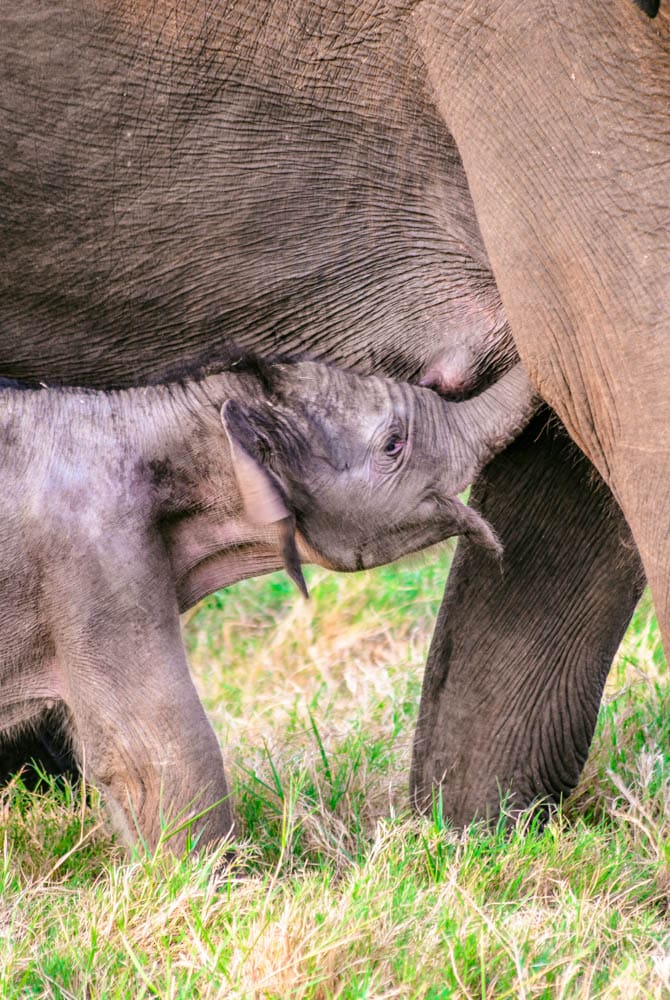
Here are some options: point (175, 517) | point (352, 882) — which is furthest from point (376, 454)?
point (352, 882)

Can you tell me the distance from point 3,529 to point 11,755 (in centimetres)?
91

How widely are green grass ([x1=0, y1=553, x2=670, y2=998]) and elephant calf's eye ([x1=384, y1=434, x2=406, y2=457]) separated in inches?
11.5

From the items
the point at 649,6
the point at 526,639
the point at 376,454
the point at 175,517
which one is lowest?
the point at 526,639

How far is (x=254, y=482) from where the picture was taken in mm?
3014

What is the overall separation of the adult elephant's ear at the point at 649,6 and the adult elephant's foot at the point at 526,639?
3.79 feet

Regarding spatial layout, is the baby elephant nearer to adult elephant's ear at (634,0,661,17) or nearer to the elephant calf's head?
the elephant calf's head

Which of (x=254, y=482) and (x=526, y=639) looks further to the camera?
(x=526, y=639)

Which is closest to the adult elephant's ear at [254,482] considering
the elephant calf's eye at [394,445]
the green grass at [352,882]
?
the elephant calf's eye at [394,445]

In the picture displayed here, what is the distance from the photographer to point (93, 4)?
3055 millimetres

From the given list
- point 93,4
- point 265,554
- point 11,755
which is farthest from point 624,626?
point 93,4

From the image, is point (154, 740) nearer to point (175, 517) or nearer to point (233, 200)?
point (175, 517)

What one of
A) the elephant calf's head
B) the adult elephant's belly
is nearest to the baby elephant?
the elephant calf's head

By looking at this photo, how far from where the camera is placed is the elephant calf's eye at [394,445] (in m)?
3.16

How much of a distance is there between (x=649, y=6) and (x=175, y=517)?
1321 millimetres
